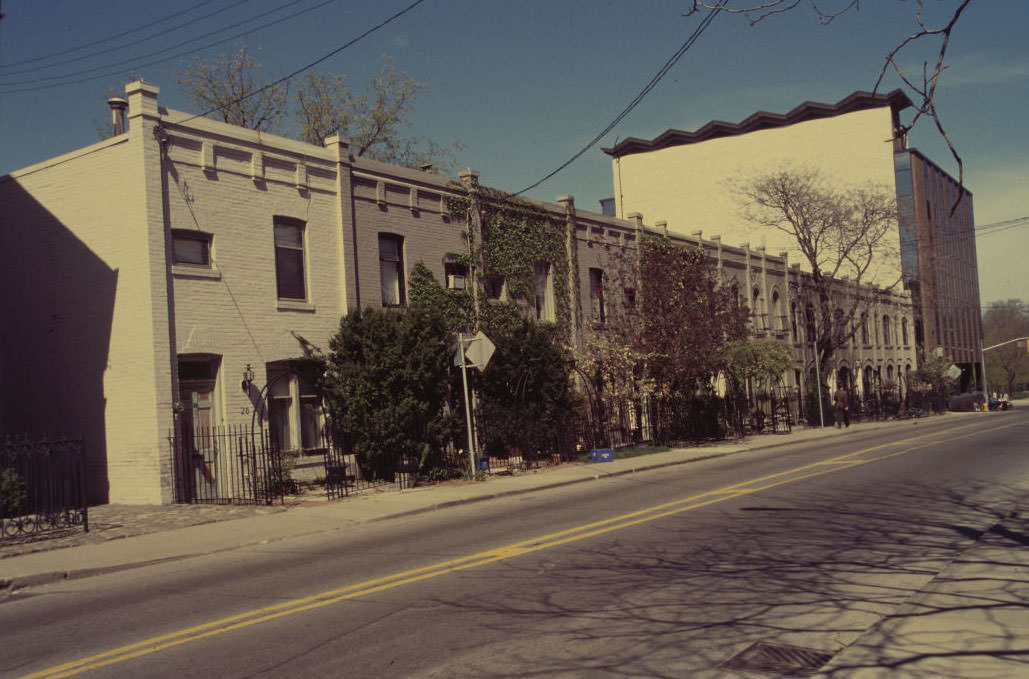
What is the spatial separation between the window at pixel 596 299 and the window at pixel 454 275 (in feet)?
22.1

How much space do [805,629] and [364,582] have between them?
13.9 feet

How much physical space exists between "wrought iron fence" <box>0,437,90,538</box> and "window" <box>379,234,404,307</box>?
8.43 meters

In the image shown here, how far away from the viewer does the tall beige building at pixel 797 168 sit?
57.3m

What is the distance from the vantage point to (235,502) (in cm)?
1703

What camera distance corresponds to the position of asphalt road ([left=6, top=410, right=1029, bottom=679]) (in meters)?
6.12

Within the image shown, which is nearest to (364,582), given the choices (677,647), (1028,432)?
(677,647)

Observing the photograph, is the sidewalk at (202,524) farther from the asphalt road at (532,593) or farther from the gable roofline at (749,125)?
the gable roofline at (749,125)

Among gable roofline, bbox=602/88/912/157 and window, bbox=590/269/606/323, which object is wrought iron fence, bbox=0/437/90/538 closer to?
window, bbox=590/269/606/323

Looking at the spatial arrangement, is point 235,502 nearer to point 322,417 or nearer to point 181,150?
point 322,417

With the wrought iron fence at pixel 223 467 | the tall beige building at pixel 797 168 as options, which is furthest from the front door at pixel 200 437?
the tall beige building at pixel 797 168

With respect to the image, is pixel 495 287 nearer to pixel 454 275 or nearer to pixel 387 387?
pixel 454 275

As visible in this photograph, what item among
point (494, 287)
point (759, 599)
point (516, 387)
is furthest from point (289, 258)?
point (759, 599)

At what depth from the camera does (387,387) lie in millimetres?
19453

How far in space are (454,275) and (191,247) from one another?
311 inches
